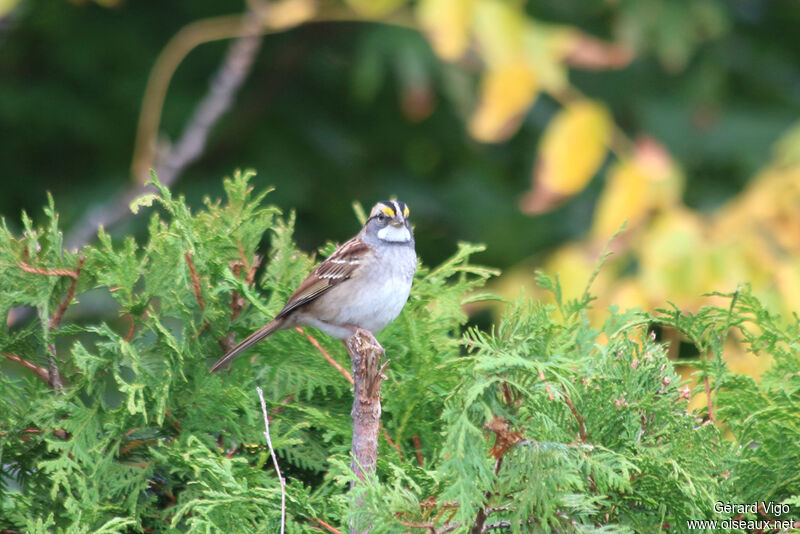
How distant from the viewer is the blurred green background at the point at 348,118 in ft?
18.9

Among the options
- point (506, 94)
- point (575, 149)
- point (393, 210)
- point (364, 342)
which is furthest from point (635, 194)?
point (364, 342)

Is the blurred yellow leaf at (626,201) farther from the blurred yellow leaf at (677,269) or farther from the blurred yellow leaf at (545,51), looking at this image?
Answer: the blurred yellow leaf at (545,51)

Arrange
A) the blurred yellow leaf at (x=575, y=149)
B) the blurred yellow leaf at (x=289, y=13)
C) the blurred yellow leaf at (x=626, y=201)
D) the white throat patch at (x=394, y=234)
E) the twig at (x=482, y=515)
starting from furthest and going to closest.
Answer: the blurred yellow leaf at (x=289, y=13), the blurred yellow leaf at (x=575, y=149), the blurred yellow leaf at (x=626, y=201), the white throat patch at (x=394, y=234), the twig at (x=482, y=515)

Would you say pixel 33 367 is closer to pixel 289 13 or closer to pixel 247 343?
Result: pixel 247 343

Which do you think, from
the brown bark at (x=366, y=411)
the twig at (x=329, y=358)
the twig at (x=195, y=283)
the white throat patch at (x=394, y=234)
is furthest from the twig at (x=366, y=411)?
the white throat patch at (x=394, y=234)

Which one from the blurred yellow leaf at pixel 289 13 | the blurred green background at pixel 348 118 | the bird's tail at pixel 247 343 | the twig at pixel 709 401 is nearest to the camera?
the twig at pixel 709 401

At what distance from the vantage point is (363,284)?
10.4 ft

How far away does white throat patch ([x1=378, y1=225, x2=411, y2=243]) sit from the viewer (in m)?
3.37

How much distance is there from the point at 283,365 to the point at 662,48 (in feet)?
11.4

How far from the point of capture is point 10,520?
2.01 meters

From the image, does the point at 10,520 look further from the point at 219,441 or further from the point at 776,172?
the point at 776,172

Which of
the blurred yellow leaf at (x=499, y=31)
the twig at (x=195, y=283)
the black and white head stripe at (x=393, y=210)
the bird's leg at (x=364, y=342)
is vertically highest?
the blurred yellow leaf at (x=499, y=31)

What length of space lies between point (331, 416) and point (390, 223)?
1.32 metres

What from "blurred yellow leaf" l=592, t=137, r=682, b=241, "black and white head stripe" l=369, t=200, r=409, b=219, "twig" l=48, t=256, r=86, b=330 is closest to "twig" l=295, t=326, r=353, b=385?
"twig" l=48, t=256, r=86, b=330
